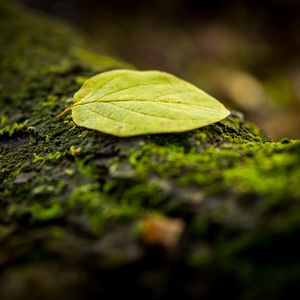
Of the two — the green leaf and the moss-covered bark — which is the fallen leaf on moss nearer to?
the moss-covered bark

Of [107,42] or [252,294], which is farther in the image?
[107,42]

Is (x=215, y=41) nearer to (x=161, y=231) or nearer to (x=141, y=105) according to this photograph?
(x=141, y=105)

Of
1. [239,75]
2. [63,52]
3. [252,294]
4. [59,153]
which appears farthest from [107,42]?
[252,294]

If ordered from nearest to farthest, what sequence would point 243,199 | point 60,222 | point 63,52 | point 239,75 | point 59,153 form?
point 243,199 → point 60,222 → point 59,153 → point 63,52 → point 239,75

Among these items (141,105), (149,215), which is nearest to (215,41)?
(141,105)

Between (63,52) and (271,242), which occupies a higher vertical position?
(271,242)

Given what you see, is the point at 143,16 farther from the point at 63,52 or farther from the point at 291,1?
the point at 63,52

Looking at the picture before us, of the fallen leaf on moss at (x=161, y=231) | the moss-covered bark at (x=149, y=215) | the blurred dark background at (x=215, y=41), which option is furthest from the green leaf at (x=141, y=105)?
the blurred dark background at (x=215, y=41)

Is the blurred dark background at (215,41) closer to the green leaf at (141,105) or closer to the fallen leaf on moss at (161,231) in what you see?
the green leaf at (141,105)
